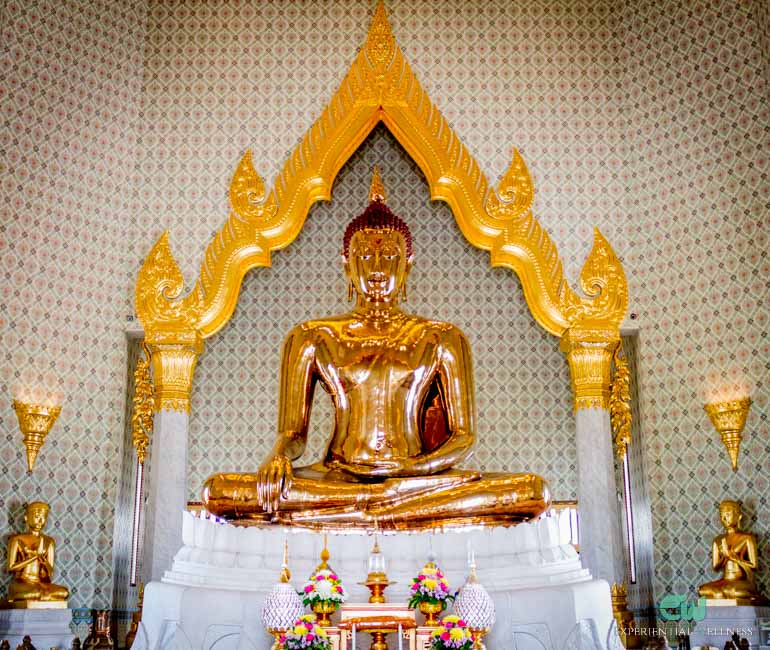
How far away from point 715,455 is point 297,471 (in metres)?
3.11

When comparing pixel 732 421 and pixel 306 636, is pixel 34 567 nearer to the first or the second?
pixel 306 636

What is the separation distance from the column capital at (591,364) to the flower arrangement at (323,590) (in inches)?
110

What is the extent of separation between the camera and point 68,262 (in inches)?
263

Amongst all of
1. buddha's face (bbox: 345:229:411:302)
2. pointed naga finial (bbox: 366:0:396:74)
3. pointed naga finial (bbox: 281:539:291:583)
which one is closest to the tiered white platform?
pointed naga finial (bbox: 281:539:291:583)

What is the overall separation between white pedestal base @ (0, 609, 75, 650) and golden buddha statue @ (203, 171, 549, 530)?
183 centimetres

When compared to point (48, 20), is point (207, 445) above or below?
below

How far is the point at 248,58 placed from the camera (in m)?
7.43

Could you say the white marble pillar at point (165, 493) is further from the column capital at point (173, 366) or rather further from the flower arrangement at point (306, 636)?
the flower arrangement at point (306, 636)

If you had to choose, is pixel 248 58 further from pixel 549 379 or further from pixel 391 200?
pixel 549 379

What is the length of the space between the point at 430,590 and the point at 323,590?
0.40 m

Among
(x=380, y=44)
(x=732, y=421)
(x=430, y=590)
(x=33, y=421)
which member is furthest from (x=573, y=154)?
(x=430, y=590)

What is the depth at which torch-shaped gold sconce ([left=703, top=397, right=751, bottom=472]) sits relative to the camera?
6.22 meters

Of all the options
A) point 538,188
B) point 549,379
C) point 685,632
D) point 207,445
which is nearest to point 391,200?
point 538,188

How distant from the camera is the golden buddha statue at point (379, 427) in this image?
423 cm
